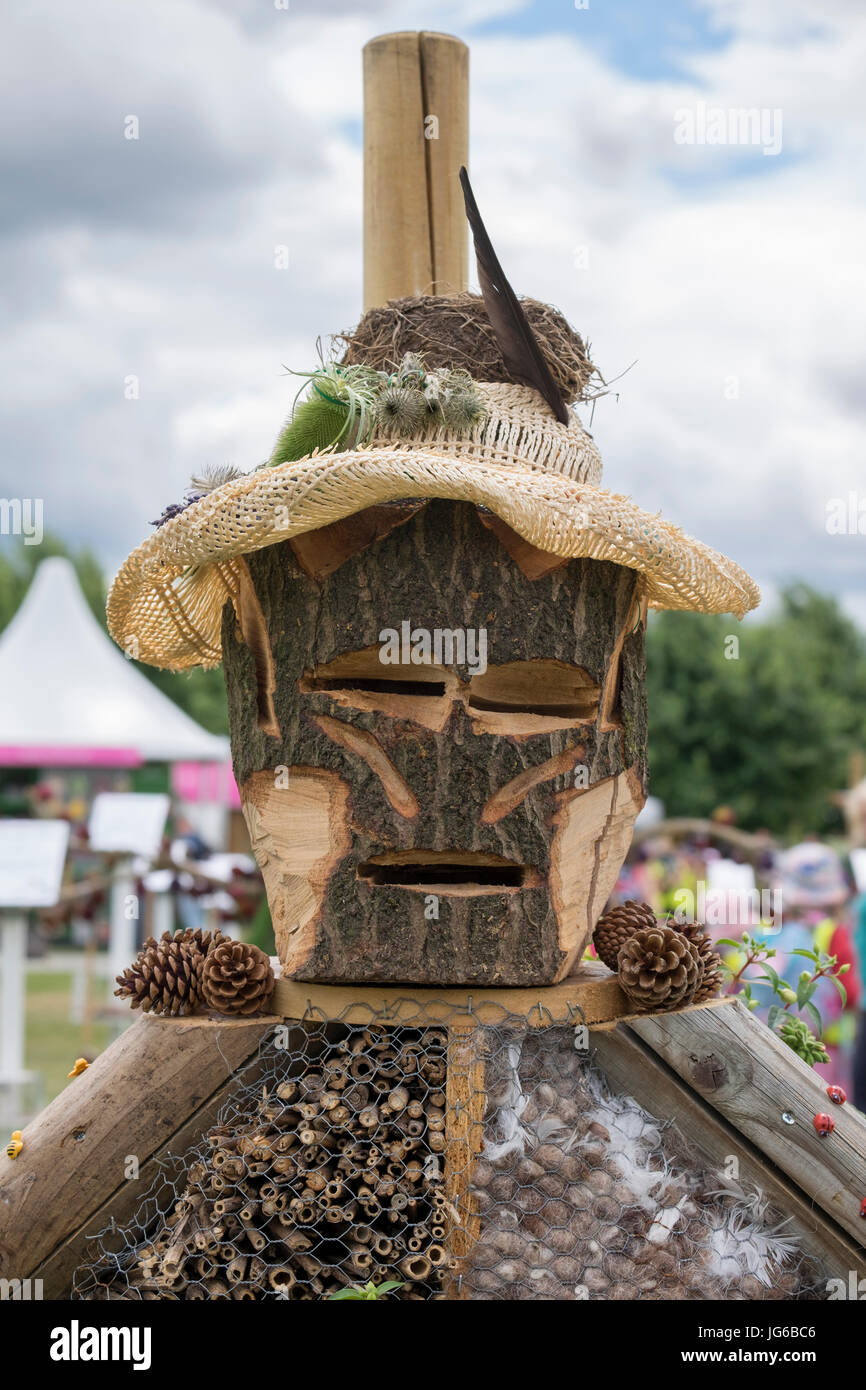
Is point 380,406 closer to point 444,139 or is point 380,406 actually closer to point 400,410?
point 400,410

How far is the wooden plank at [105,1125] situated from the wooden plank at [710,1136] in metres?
0.61

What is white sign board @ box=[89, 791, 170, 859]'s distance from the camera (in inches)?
282

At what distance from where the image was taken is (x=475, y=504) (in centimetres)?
212

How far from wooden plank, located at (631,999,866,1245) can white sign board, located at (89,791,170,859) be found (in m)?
5.24

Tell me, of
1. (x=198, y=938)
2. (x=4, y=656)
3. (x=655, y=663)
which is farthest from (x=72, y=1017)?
(x=655, y=663)

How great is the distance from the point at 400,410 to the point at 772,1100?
4.41 feet

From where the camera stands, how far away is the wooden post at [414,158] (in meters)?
2.65

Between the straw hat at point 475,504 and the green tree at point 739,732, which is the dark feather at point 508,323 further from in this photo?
the green tree at point 739,732

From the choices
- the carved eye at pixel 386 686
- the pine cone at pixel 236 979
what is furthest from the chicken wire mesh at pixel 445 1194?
the carved eye at pixel 386 686

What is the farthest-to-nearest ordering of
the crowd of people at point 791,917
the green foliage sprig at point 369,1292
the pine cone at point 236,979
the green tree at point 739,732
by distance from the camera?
the green tree at point 739,732, the crowd of people at point 791,917, the pine cone at point 236,979, the green foliage sprig at point 369,1292

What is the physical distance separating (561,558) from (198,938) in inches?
38.2
